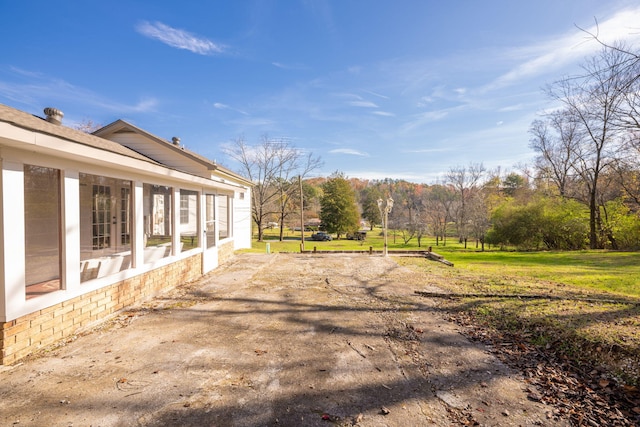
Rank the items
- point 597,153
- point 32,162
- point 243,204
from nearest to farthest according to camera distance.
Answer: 1. point 32,162
2. point 243,204
3. point 597,153

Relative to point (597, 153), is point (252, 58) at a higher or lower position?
higher

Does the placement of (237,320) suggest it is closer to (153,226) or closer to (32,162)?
(32,162)

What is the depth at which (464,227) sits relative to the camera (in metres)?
29.2

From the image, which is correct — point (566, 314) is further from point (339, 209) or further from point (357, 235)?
point (357, 235)

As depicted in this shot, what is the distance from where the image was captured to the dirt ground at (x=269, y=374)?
2.37m

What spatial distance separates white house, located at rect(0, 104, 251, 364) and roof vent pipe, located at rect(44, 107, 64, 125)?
2 centimetres

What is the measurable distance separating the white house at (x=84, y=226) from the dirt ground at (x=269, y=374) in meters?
0.46

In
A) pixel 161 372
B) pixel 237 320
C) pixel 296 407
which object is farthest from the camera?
pixel 237 320

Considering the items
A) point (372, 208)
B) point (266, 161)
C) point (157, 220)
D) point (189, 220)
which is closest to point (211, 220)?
point (189, 220)

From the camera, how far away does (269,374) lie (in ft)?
9.95

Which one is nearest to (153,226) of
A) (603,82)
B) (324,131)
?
(603,82)

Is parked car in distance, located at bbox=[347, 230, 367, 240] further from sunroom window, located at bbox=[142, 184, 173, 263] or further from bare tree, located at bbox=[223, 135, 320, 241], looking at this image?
sunroom window, located at bbox=[142, 184, 173, 263]

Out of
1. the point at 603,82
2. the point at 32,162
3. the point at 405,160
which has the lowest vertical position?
the point at 32,162

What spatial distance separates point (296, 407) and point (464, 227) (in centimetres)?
3083
